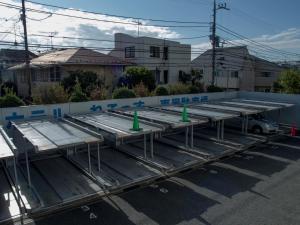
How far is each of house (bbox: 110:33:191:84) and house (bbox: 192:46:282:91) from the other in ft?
20.5

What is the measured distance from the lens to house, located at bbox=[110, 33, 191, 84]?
30.9 meters

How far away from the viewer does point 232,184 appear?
8.86m

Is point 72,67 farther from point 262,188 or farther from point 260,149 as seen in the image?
point 262,188

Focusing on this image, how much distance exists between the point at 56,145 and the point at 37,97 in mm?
8062

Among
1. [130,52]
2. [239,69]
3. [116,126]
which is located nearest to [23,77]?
[130,52]

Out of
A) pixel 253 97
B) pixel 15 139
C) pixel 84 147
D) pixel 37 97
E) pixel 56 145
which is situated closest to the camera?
pixel 56 145

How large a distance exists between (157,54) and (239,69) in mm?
13004

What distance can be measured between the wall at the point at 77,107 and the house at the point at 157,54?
13.2 meters

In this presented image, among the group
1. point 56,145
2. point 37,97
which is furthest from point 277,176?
point 37,97

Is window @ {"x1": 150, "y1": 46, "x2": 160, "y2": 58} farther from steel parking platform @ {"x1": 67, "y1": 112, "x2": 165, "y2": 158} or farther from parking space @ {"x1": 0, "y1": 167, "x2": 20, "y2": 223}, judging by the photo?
parking space @ {"x1": 0, "y1": 167, "x2": 20, "y2": 223}

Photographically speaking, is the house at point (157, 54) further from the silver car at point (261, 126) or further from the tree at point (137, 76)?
the silver car at point (261, 126)

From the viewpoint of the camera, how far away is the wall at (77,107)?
11.3 metres

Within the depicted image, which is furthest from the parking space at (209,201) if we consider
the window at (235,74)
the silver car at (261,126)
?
the window at (235,74)

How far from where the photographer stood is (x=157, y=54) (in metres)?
32.5
